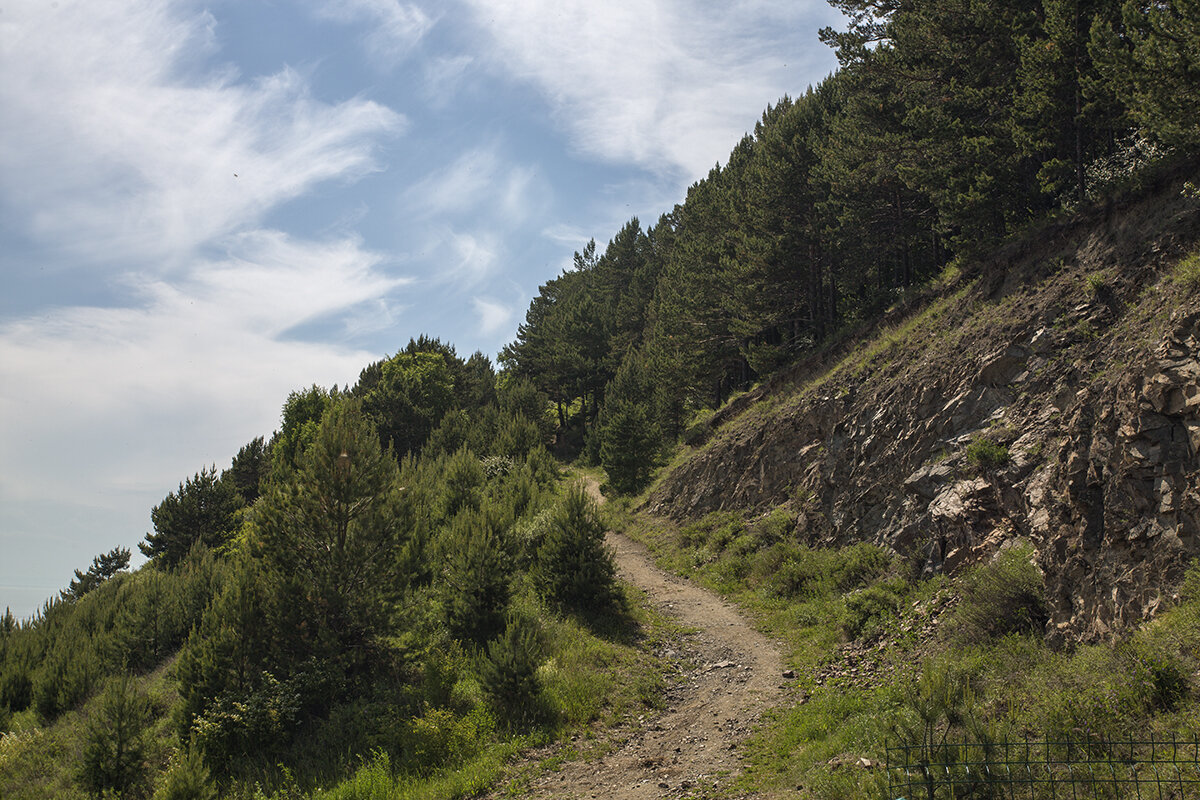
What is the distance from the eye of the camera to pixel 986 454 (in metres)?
12.8

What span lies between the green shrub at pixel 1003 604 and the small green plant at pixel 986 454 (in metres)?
2.76

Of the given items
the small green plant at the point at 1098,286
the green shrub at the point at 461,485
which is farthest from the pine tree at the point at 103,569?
the small green plant at the point at 1098,286

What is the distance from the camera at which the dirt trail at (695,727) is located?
9242mm

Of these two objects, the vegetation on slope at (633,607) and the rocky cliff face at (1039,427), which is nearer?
the rocky cliff face at (1039,427)

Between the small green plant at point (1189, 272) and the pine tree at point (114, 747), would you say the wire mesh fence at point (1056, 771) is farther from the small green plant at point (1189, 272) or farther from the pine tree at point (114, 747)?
the pine tree at point (114, 747)

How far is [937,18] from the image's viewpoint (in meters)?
20.9

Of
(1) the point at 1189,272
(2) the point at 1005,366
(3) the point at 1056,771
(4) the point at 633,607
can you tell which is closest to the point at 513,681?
(4) the point at 633,607

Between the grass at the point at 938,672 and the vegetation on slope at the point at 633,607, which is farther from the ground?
the vegetation on slope at the point at 633,607

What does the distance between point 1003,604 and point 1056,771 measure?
4.10 meters

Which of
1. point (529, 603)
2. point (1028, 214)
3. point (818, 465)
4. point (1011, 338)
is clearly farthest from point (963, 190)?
point (529, 603)

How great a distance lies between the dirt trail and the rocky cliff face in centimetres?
419

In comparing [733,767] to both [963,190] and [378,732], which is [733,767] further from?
[963,190]

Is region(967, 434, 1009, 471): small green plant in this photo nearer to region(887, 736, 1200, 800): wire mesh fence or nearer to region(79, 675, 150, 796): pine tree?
region(887, 736, 1200, 800): wire mesh fence

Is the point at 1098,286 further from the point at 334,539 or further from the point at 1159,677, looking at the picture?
the point at 334,539
